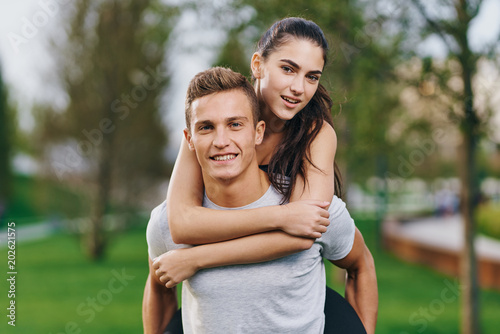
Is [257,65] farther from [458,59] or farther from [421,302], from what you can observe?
[421,302]

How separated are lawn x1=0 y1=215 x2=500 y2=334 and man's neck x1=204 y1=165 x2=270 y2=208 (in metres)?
7.07

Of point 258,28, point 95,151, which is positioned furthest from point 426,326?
point 95,151

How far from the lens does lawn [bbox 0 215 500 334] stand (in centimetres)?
909

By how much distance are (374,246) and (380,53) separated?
43.6ft

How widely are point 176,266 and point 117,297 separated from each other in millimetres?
10112

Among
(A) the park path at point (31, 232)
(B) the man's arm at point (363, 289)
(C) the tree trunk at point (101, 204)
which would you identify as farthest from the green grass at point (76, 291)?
(B) the man's arm at point (363, 289)

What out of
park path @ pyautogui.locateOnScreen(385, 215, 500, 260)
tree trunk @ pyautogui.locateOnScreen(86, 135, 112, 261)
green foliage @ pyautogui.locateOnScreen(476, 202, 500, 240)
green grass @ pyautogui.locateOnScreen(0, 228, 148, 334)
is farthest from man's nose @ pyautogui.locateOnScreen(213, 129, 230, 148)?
green foliage @ pyautogui.locateOnScreen(476, 202, 500, 240)

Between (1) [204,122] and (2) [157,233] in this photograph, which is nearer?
(1) [204,122]

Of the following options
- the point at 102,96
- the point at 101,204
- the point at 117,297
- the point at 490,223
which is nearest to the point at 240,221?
the point at 117,297

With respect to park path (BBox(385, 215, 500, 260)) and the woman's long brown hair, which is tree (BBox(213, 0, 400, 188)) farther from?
the woman's long brown hair

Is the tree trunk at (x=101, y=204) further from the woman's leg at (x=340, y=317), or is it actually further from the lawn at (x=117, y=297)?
the woman's leg at (x=340, y=317)

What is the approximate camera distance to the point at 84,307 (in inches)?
411

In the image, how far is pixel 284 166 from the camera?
216cm

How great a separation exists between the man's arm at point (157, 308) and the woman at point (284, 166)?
11.2 inches
